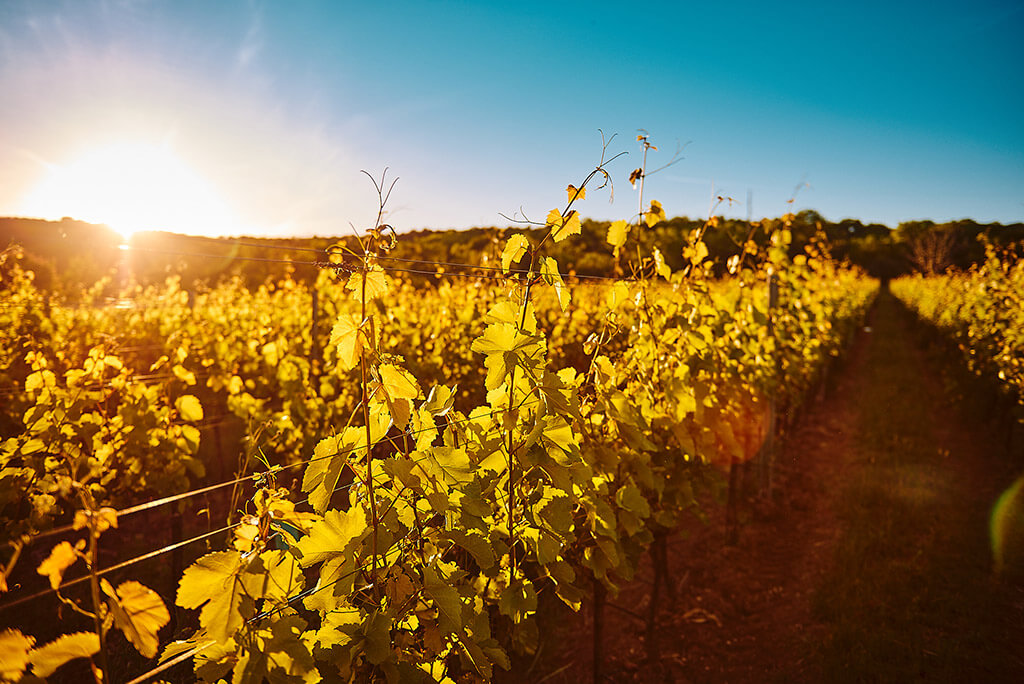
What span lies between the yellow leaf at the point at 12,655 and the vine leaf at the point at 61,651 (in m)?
0.02

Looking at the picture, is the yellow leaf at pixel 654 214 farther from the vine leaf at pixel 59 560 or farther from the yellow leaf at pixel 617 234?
the vine leaf at pixel 59 560

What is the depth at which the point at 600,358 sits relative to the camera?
2238 millimetres

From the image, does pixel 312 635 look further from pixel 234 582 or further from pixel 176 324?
pixel 176 324

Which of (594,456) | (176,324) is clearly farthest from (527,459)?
(176,324)

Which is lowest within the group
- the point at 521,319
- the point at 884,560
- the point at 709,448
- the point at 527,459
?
the point at 884,560

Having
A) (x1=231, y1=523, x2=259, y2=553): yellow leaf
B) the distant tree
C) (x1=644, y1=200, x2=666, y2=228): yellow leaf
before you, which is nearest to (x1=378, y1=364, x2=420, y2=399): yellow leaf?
(x1=231, y1=523, x2=259, y2=553): yellow leaf

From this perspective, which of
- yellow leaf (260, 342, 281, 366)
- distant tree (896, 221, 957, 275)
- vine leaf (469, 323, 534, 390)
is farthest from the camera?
distant tree (896, 221, 957, 275)

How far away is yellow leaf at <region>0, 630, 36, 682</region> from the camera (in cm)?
89

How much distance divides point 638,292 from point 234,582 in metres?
2.29

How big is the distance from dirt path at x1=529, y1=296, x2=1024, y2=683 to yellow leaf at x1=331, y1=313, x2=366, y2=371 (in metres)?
2.39

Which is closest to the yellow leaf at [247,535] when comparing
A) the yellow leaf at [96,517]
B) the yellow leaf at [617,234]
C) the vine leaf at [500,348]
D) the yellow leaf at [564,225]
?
the yellow leaf at [96,517]

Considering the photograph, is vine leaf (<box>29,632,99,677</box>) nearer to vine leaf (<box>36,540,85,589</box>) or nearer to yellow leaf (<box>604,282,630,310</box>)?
vine leaf (<box>36,540,85,589</box>)

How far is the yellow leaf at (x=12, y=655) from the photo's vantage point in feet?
2.93

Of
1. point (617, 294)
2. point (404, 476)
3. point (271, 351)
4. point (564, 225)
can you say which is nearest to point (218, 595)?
point (404, 476)
